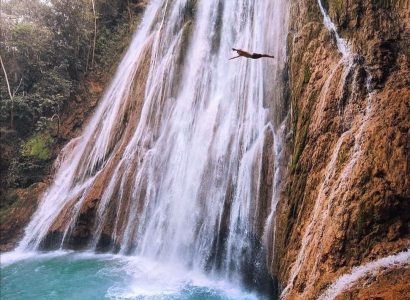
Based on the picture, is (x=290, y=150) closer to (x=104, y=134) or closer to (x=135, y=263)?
(x=135, y=263)

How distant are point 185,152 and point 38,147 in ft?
24.7

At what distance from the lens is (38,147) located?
15.3 meters

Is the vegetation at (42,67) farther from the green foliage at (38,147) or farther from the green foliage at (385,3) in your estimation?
the green foliage at (385,3)

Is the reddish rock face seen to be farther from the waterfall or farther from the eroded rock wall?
the eroded rock wall

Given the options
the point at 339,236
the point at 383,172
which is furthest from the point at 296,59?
the point at 339,236

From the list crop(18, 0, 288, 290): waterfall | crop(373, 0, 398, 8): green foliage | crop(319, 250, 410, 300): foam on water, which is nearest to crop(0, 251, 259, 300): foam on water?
crop(18, 0, 288, 290): waterfall

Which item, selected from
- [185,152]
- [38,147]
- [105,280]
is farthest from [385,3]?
[38,147]

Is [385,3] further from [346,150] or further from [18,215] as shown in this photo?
[18,215]

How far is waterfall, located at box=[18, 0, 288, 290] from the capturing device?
28.9ft

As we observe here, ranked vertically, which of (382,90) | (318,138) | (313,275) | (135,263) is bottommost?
(135,263)

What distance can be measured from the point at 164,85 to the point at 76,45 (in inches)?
278

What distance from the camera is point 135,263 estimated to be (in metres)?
10.1

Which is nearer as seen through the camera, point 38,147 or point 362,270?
point 362,270

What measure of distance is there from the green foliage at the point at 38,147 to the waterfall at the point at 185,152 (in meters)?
0.92
